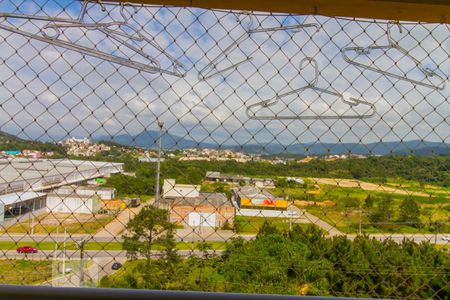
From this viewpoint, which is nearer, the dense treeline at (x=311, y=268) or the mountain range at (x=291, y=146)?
the mountain range at (x=291, y=146)

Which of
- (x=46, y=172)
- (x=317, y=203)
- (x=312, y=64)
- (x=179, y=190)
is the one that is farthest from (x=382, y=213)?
(x=46, y=172)

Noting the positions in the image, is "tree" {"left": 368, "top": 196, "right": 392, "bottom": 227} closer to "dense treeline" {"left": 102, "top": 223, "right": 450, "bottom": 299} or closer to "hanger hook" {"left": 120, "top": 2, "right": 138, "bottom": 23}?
"dense treeline" {"left": 102, "top": 223, "right": 450, "bottom": 299}

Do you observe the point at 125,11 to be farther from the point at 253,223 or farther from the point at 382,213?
the point at 382,213

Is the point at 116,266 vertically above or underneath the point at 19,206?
underneath

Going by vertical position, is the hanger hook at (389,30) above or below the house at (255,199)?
above

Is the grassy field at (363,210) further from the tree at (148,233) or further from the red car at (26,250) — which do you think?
the red car at (26,250)

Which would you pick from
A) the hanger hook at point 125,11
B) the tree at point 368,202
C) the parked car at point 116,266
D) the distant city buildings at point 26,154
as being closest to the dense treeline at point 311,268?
the parked car at point 116,266

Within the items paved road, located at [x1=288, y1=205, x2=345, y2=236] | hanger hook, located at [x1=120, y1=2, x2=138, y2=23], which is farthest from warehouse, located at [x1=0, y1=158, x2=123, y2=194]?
paved road, located at [x1=288, y1=205, x2=345, y2=236]
